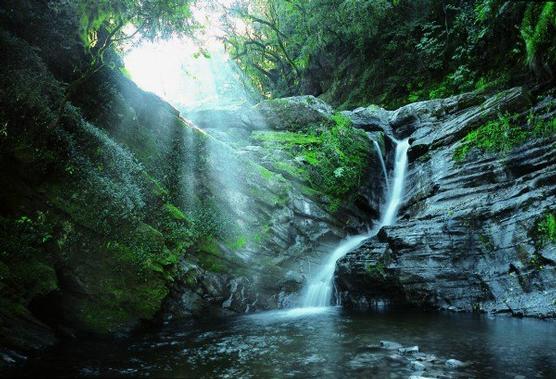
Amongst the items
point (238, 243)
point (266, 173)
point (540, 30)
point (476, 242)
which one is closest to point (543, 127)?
point (540, 30)

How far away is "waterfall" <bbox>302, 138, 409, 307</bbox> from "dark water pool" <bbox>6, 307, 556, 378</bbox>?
2749 millimetres

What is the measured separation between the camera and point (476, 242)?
10.7m

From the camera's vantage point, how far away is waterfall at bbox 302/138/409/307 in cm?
1241

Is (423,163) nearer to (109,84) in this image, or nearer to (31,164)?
(109,84)

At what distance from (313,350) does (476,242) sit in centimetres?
671

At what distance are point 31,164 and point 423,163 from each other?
44.6 ft

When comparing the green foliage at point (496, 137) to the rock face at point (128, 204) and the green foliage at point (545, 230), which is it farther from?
the rock face at point (128, 204)

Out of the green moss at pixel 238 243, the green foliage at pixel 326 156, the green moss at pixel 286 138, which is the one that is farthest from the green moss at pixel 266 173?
the green moss at pixel 286 138

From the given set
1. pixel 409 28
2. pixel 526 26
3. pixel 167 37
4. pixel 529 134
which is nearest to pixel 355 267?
pixel 529 134

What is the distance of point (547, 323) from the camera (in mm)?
8344

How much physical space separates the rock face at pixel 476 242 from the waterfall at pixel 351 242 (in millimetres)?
660

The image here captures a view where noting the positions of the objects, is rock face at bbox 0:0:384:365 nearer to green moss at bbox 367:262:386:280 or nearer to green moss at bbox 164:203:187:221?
green moss at bbox 164:203:187:221

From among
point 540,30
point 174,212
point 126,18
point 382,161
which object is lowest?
point 174,212

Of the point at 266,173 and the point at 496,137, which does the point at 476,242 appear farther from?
the point at 266,173
